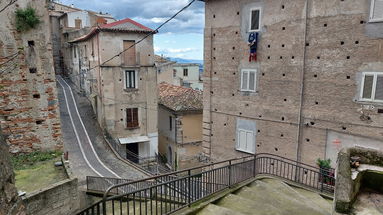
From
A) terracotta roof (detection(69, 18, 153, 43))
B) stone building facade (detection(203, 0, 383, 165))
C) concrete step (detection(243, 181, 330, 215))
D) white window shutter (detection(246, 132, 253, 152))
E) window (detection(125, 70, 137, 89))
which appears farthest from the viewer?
window (detection(125, 70, 137, 89))

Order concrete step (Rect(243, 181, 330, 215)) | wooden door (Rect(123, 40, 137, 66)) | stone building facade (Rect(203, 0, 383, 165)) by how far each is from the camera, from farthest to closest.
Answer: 1. wooden door (Rect(123, 40, 137, 66))
2. stone building facade (Rect(203, 0, 383, 165))
3. concrete step (Rect(243, 181, 330, 215))

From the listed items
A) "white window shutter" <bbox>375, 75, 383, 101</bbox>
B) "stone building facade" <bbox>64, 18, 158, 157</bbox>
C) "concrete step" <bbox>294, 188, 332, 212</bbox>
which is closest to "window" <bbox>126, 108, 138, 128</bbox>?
"stone building facade" <bbox>64, 18, 158, 157</bbox>

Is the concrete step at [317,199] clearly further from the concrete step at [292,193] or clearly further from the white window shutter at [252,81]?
the white window shutter at [252,81]

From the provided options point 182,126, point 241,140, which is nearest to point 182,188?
point 241,140

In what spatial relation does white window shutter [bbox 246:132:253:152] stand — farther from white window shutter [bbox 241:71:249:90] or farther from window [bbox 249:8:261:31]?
window [bbox 249:8:261:31]

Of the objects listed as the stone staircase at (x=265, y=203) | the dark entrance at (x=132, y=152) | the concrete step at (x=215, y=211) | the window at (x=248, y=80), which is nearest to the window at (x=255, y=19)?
the window at (x=248, y=80)

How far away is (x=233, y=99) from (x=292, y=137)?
140 inches

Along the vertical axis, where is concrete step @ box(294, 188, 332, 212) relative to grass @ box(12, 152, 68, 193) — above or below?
below

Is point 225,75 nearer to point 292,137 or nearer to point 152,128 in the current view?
point 292,137

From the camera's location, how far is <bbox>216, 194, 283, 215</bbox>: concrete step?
640 centimetres

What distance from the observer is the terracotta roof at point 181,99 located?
2335 cm

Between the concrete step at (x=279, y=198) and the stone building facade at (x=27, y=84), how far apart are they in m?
8.88

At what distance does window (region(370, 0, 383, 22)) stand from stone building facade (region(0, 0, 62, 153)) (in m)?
12.6

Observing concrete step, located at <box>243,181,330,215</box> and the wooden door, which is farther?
the wooden door
